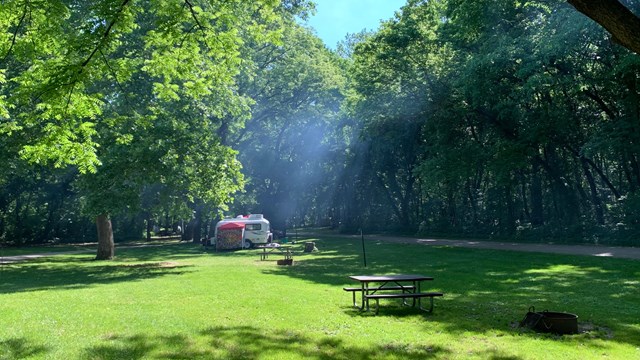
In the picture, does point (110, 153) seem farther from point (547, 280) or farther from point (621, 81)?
point (621, 81)

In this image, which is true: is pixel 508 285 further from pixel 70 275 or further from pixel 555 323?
pixel 70 275

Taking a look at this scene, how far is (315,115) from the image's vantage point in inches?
1688

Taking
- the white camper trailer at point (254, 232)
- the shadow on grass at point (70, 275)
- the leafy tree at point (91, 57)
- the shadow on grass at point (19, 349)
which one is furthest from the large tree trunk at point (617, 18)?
the white camper trailer at point (254, 232)

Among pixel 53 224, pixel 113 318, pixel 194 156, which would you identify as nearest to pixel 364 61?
pixel 194 156

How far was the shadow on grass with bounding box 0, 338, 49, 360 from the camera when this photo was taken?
6.45 meters

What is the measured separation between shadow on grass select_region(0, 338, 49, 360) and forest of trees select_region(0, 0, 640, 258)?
3.33 metres

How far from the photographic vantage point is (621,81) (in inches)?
957

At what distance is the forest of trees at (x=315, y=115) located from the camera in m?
9.69

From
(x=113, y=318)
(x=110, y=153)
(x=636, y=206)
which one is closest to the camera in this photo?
(x=113, y=318)

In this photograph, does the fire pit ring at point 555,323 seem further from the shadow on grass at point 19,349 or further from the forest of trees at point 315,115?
the shadow on grass at point 19,349

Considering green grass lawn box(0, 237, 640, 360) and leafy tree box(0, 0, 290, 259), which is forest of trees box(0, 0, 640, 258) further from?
green grass lawn box(0, 237, 640, 360)

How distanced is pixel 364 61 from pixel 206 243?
60.1 ft

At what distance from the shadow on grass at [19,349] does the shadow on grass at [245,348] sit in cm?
68

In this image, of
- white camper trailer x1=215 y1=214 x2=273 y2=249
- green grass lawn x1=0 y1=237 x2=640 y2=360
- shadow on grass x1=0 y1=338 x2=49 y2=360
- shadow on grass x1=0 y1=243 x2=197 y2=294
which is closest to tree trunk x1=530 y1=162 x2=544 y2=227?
green grass lawn x1=0 y1=237 x2=640 y2=360
